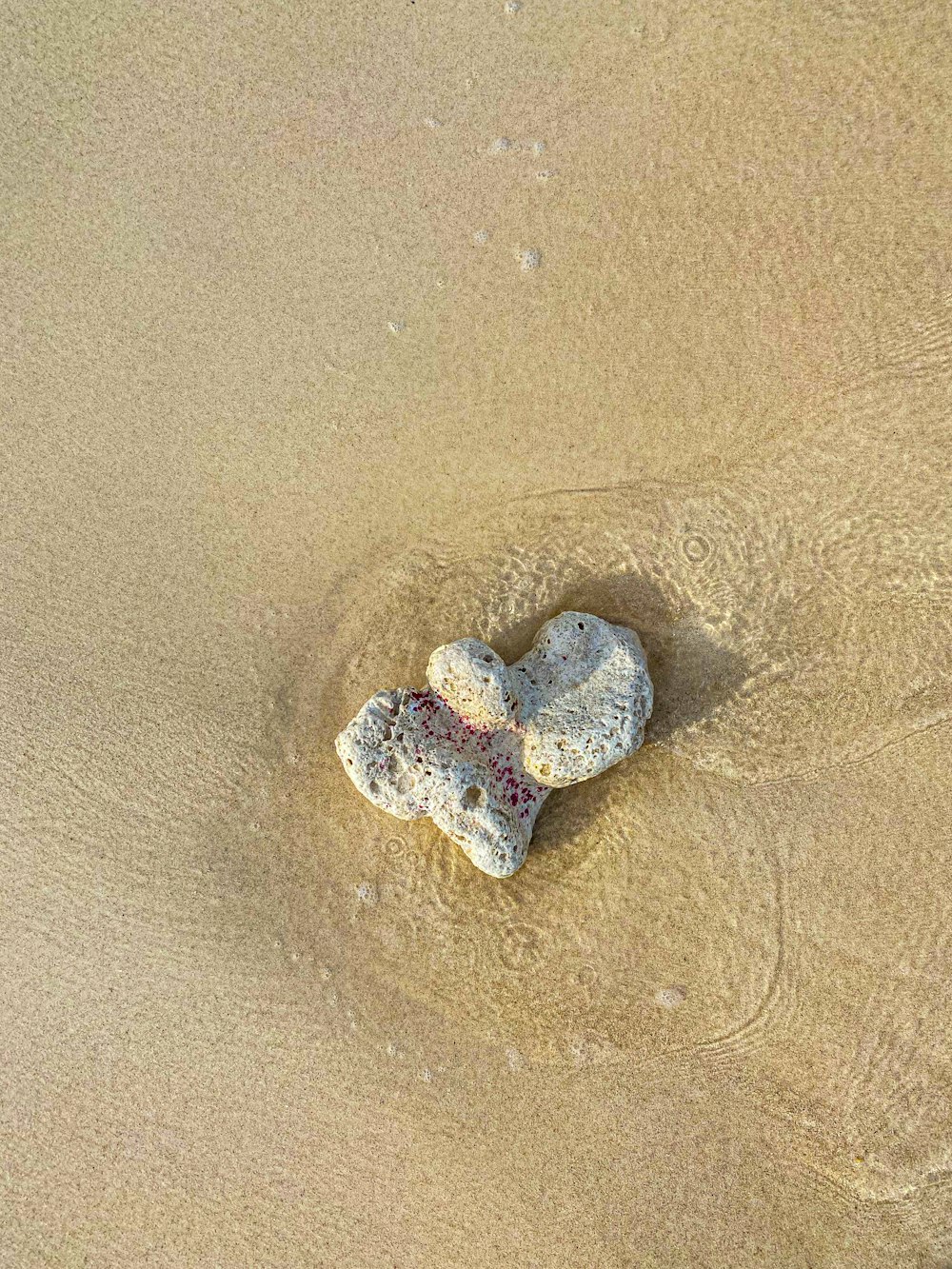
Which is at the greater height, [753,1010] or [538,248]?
[538,248]

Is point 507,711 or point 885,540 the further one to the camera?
point 885,540

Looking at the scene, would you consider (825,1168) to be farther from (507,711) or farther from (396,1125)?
(507,711)

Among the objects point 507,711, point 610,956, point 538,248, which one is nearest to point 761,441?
point 538,248

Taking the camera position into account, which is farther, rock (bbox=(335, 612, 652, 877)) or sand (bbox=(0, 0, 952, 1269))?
sand (bbox=(0, 0, 952, 1269))

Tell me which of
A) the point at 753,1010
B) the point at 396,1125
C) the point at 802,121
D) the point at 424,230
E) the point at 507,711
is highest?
the point at 802,121

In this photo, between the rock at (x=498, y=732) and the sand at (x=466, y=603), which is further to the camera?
the sand at (x=466, y=603)
